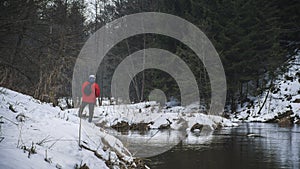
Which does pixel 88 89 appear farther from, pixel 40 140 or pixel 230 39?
pixel 230 39

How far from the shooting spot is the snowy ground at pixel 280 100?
22203 mm

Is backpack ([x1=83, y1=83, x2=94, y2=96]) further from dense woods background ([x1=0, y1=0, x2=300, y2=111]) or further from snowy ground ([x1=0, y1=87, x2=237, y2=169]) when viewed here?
dense woods background ([x1=0, y1=0, x2=300, y2=111])

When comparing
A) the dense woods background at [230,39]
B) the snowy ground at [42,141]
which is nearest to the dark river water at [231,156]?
the snowy ground at [42,141]

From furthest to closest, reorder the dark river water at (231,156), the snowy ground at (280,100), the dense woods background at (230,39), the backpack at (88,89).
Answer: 1. the dense woods background at (230,39)
2. the snowy ground at (280,100)
3. the backpack at (88,89)
4. the dark river water at (231,156)

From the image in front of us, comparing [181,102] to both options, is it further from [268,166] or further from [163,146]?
[268,166]

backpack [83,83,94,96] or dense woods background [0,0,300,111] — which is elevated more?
dense woods background [0,0,300,111]

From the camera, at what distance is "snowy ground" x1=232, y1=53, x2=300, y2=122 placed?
22203mm

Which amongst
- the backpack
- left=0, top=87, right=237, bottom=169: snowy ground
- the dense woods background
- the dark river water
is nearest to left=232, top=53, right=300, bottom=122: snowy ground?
the dense woods background

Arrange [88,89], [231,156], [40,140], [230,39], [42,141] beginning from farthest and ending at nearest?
[230,39]
[88,89]
[231,156]
[40,140]
[42,141]

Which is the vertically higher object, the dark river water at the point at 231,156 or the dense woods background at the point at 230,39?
the dense woods background at the point at 230,39

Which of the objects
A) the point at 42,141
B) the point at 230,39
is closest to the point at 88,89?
the point at 42,141

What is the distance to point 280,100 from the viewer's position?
934 inches

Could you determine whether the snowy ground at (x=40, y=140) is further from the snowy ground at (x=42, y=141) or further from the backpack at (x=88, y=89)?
the backpack at (x=88, y=89)

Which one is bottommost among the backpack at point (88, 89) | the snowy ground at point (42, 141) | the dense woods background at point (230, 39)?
the snowy ground at point (42, 141)
